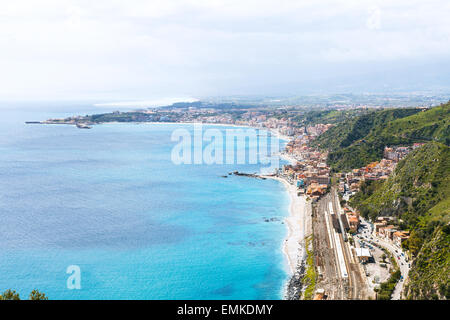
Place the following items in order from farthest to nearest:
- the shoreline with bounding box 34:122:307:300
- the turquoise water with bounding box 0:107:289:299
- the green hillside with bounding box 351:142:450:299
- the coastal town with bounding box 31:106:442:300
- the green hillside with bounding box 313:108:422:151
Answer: the green hillside with bounding box 313:108:422:151
the turquoise water with bounding box 0:107:289:299
the shoreline with bounding box 34:122:307:300
the coastal town with bounding box 31:106:442:300
the green hillside with bounding box 351:142:450:299

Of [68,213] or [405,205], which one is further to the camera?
[68,213]

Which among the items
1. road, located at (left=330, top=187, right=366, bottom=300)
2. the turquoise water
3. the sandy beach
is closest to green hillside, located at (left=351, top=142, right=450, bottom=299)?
road, located at (left=330, top=187, right=366, bottom=300)

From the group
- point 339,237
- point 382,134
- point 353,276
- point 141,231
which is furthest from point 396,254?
point 382,134

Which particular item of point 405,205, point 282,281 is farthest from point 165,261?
point 405,205

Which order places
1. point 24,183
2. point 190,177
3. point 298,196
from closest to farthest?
point 298,196, point 24,183, point 190,177

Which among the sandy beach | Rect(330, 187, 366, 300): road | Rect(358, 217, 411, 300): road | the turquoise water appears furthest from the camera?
the sandy beach

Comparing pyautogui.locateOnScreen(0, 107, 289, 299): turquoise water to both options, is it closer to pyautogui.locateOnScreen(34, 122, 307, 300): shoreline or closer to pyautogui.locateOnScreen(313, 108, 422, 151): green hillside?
pyautogui.locateOnScreen(34, 122, 307, 300): shoreline

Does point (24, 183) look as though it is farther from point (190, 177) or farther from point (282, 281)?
point (282, 281)

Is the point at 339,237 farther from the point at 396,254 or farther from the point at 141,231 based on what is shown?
the point at 141,231
